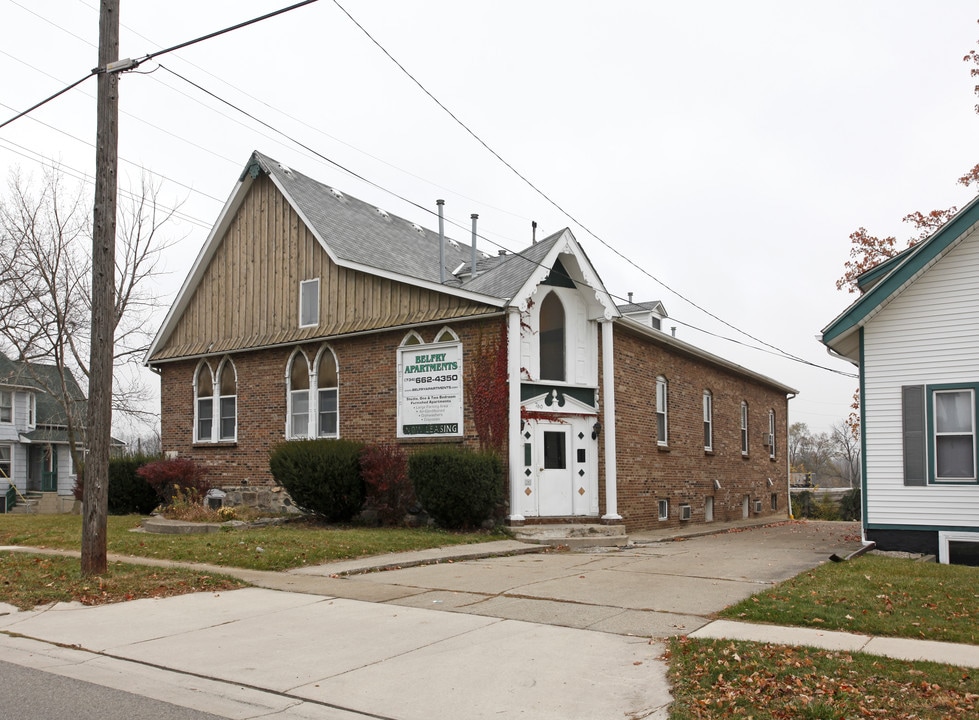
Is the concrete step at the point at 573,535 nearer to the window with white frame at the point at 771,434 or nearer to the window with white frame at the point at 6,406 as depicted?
the window with white frame at the point at 771,434

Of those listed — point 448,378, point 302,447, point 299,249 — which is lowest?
point 302,447

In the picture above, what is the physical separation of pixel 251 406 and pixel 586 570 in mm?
12366

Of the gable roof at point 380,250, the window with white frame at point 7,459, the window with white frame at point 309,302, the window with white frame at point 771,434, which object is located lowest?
the window with white frame at point 7,459

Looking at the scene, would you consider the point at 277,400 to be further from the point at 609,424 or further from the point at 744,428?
the point at 744,428

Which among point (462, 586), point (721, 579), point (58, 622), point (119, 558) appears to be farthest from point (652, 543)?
point (58, 622)

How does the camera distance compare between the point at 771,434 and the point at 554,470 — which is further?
the point at 771,434

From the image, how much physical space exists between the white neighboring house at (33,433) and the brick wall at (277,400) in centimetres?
1603

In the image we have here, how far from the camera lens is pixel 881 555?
48.5 ft

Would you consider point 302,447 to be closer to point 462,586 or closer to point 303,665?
point 462,586

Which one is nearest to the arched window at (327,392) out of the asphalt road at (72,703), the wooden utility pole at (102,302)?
the wooden utility pole at (102,302)

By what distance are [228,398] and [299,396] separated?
9.42 feet

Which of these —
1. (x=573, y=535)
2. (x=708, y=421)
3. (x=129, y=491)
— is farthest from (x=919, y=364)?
(x=129, y=491)

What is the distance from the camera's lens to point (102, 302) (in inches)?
474

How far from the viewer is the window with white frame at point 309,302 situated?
21.5 metres
